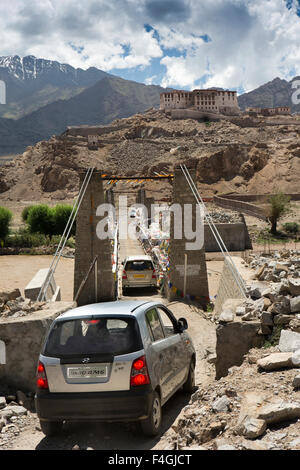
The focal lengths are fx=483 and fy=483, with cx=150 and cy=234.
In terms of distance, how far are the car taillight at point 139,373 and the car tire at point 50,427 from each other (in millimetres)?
927

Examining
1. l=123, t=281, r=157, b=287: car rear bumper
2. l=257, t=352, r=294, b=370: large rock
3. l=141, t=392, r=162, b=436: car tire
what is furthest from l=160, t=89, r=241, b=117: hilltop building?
l=141, t=392, r=162, b=436: car tire

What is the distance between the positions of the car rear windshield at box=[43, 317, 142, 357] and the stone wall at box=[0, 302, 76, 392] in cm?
168

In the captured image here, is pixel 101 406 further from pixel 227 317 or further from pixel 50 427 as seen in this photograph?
pixel 227 317

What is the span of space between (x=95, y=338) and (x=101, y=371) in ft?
1.07

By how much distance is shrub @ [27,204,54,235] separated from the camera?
41875mm

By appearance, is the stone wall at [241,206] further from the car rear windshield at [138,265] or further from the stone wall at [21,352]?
the stone wall at [21,352]

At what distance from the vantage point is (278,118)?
109750 mm

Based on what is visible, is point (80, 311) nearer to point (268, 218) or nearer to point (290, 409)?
point (290, 409)

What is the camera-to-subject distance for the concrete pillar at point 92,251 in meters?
14.8

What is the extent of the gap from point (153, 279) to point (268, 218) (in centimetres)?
3197

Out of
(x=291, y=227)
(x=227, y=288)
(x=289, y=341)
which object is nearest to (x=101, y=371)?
(x=289, y=341)

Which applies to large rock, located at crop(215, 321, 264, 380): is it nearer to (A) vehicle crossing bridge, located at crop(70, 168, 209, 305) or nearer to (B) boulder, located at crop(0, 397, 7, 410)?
(B) boulder, located at crop(0, 397, 7, 410)

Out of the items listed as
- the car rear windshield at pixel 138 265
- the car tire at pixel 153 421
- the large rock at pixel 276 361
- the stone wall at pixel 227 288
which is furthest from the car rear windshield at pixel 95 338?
the car rear windshield at pixel 138 265

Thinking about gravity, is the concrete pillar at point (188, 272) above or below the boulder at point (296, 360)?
below
